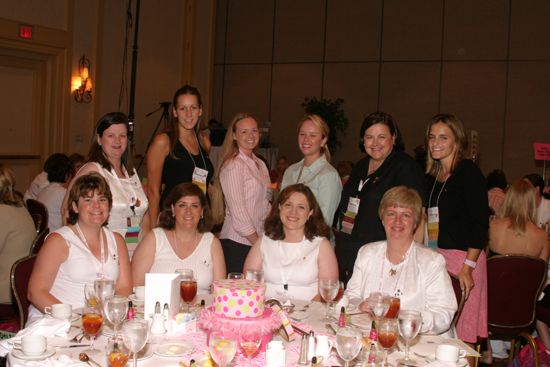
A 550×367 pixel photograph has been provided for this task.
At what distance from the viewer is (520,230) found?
4.75 m

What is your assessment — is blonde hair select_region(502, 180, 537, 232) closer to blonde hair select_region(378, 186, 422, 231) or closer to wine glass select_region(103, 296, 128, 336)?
blonde hair select_region(378, 186, 422, 231)

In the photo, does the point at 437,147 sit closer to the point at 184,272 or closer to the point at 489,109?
the point at 184,272

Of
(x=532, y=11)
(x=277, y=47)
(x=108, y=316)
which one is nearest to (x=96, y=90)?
(x=277, y=47)

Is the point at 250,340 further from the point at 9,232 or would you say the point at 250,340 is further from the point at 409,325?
the point at 9,232

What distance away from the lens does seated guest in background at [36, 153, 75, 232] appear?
5605 mm

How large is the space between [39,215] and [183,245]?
2.20 m

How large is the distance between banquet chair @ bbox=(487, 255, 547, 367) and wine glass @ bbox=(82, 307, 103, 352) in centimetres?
286

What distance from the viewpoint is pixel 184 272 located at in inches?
113

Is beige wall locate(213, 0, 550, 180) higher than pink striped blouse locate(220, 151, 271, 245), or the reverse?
beige wall locate(213, 0, 550, 180)

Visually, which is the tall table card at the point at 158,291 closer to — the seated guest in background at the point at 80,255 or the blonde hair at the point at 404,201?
the seated guest in background at the point at 80,255

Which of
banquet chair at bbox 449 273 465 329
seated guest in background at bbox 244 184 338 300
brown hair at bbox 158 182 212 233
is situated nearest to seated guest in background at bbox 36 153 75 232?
brown hair at bbox 158 182 212 233

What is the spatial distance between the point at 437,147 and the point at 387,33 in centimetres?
814

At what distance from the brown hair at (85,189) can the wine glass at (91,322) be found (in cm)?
113

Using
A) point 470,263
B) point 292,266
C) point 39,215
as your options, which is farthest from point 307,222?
point 39,215
